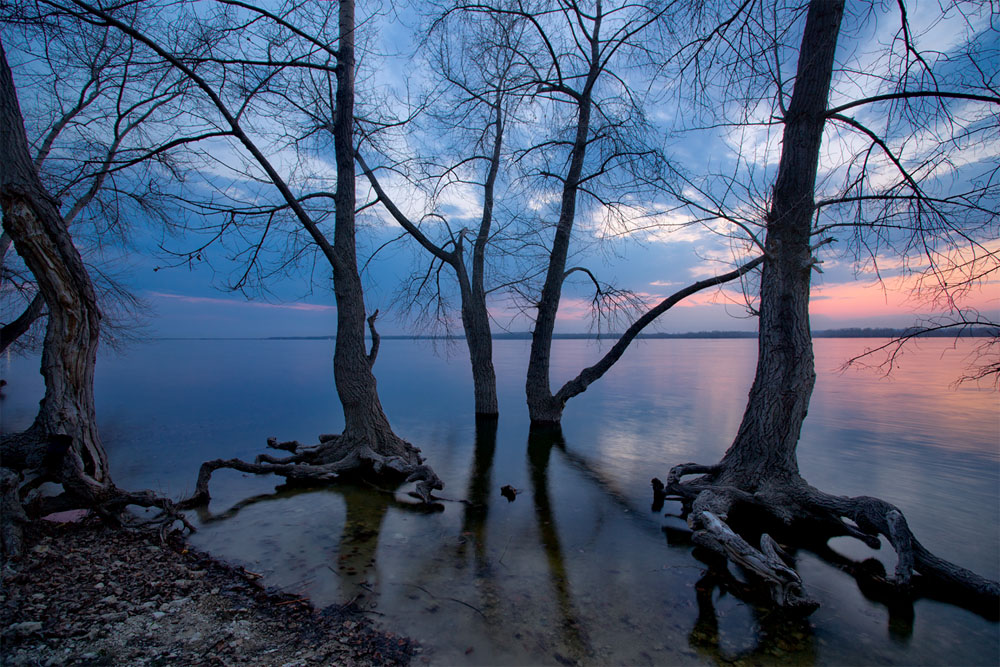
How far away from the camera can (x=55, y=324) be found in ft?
17.1

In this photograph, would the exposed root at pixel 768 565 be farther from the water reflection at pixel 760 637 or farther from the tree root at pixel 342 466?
the tree root at pixel 342 466

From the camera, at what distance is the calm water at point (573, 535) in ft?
12.4

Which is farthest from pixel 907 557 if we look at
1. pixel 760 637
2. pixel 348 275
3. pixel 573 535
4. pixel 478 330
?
pixel 478 330

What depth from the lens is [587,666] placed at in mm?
3344

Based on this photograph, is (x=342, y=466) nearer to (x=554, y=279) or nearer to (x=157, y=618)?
(x=157, y=618)

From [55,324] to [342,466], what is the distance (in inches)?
173

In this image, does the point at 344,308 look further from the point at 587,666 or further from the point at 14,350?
the point at 14,350

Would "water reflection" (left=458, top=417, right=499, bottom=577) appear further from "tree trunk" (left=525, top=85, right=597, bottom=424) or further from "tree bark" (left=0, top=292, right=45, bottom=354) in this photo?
"tree bark" (left=0, top=292, right=45, bottom=354)

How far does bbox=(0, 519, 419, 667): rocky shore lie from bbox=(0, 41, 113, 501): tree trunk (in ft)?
2.79

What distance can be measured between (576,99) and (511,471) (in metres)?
9.28

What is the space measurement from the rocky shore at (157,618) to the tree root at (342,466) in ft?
9.88

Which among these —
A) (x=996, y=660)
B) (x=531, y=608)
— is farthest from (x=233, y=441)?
(x=996, y=660)

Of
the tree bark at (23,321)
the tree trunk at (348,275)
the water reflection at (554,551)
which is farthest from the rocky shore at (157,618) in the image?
the tree bark at (23,321)

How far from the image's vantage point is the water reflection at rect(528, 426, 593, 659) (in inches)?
145
